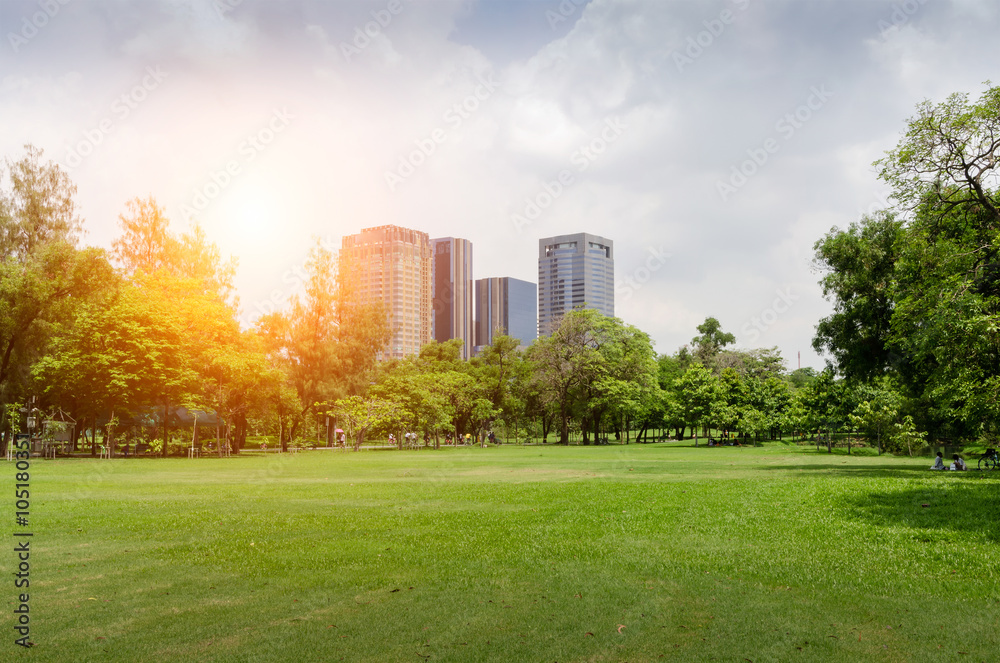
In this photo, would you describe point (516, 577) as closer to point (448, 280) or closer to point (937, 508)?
point (937, 508)

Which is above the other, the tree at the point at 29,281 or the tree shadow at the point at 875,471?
the tree at the point at 29,281

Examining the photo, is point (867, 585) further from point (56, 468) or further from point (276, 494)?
point (56, 468)

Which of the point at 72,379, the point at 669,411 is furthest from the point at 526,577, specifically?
the point at 669,411

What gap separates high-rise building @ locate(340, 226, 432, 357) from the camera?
131750mm

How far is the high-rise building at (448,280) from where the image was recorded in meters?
173

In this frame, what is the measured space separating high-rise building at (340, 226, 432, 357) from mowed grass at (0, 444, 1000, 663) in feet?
345

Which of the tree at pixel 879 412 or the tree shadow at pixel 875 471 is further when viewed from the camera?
the tree at pixel 879 412

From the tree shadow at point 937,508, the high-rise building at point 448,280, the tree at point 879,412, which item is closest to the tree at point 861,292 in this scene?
the tree shadow at point 937,508

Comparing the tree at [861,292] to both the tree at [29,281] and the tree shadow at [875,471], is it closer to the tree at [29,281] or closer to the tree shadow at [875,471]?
the tree shadow at [875,471]

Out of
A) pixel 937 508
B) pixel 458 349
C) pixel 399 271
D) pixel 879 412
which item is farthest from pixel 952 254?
pixel 399 271

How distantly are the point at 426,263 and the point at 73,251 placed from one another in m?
111

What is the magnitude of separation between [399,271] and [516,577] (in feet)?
437

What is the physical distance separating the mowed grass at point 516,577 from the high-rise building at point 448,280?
14877 cm

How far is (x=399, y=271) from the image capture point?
139750 mm
